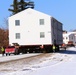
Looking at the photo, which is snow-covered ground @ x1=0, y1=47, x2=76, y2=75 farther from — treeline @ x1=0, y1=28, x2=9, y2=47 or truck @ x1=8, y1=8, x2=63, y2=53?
treeline @ x1=0, y1=28, x2=9, y2=47

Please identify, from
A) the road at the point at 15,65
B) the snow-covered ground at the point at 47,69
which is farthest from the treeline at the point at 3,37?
the snow-covered ground at the point at 47,69

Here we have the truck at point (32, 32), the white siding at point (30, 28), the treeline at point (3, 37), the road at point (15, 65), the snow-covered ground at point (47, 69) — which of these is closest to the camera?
the snow-covered ground at point (47, 69)

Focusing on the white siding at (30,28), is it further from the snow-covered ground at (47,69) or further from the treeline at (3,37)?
the treeline at (3,37)

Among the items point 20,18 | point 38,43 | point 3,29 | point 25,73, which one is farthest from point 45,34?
point 3,29

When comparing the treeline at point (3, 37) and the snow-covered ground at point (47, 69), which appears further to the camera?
the treeline at point (3, 37)

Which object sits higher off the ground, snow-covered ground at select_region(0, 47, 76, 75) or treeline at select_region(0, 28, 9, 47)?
treeline at select_region(0, 28, 9, 47)

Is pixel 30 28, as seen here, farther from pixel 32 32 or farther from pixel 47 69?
pixel 47 69

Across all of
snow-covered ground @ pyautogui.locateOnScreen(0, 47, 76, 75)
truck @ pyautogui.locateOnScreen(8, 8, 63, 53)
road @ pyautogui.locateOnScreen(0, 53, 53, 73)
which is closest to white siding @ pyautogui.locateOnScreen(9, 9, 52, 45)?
truck @ pyautogui.locateOnScreen(8, 8, 63, 53)

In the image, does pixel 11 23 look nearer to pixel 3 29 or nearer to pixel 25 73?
pixel 25 73

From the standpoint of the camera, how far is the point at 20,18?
5591cm

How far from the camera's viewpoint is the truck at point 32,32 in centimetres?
5350

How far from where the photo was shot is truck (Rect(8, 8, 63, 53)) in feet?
176

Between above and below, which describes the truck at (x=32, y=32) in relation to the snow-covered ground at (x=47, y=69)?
above

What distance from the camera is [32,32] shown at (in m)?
54.6
